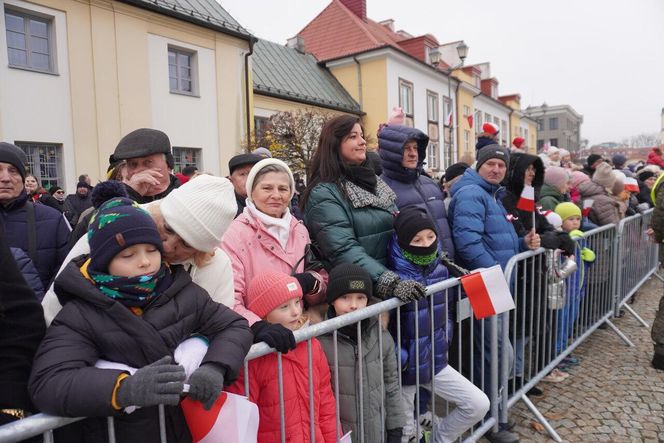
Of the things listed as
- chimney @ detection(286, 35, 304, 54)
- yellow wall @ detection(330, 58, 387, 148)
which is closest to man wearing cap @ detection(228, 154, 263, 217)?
yellow wall @ detection(330, 58, 387, 148)

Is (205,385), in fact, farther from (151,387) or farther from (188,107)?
(188,107)

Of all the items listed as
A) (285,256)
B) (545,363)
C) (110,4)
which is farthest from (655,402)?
(110,4)

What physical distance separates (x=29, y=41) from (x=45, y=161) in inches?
116

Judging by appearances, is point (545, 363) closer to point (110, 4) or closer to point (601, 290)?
point (601, 290)

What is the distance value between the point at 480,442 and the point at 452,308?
114cm

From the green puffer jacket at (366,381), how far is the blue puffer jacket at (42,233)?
194 cm

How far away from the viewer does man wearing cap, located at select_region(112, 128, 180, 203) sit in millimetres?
2568

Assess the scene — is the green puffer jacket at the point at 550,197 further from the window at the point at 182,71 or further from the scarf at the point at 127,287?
the window at the point at 182,71

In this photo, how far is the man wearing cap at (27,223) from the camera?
2.94 meters

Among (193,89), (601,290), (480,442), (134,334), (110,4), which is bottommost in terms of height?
(480,442)

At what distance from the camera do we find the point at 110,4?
12.4 metres

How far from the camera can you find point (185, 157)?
1492 centimetres

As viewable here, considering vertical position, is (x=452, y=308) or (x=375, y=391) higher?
(x=452, y=308)

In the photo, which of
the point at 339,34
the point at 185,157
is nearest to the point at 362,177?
the point at 185,157
